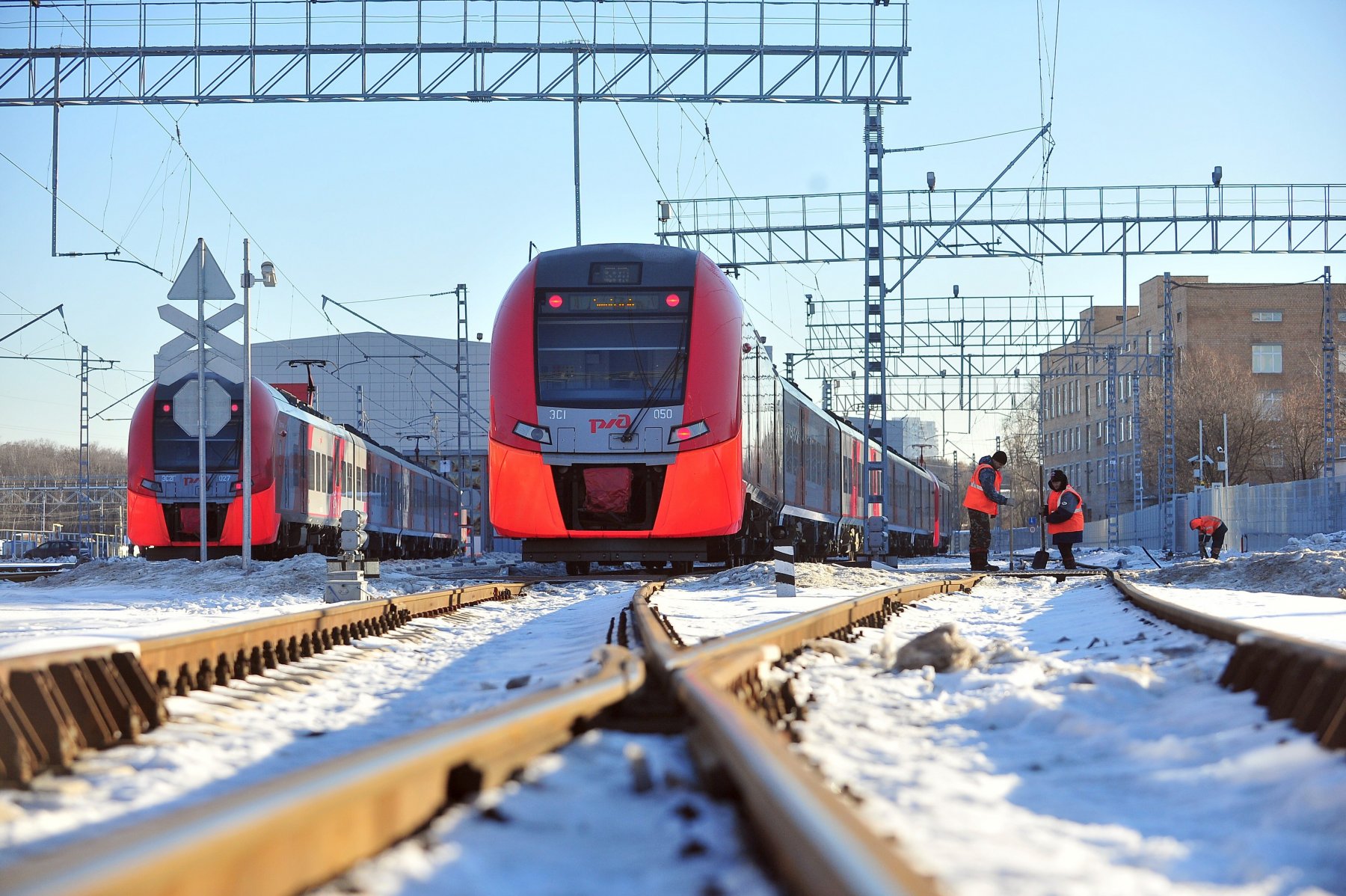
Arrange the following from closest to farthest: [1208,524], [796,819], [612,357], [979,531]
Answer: [796,819] < [612,357] < [979,531] < [1208,524]

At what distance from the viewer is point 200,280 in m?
16.9

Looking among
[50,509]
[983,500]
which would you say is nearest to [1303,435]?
[983,500]

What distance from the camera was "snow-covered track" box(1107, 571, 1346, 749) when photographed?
12.3 ft

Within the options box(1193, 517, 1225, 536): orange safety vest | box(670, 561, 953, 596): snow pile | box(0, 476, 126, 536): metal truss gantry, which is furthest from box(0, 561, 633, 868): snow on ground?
box(0, 476, 126, 536): metal truss gantry

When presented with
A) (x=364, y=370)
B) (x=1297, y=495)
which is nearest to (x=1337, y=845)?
(x=1297, y=495)

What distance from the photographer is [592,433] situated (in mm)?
15641

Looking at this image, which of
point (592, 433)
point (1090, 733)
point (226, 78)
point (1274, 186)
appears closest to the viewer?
point (1090, 733)

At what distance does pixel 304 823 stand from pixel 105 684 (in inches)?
107

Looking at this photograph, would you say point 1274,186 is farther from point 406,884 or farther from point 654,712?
point 406,884

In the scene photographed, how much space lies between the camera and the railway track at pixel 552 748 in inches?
71.4

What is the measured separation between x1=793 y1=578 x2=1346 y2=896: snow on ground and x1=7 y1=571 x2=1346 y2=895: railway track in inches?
6.1

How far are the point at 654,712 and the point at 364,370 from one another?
75430mm

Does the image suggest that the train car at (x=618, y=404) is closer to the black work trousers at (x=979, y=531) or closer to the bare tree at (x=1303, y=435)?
the black work trousers at (x=979, y=531)

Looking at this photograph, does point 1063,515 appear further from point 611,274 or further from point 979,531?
point 611,274
